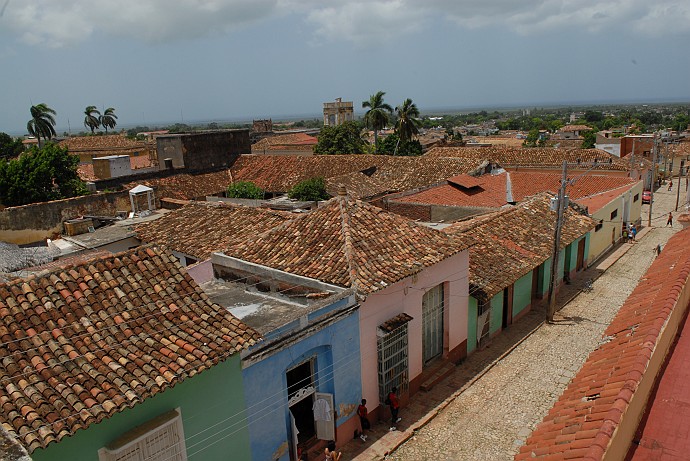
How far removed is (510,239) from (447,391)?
267 inches

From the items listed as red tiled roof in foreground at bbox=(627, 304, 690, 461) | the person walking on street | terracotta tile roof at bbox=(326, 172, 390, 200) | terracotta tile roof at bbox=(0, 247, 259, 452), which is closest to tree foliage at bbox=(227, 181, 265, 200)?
terracotta tile roof at bbox=(326, 172, 390, 200)

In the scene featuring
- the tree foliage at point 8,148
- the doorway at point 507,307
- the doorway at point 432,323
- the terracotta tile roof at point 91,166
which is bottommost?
the doorway at point 507,307

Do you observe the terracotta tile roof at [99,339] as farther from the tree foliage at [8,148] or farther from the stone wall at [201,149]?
the tree foliage at [8,148]

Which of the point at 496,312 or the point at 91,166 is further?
the point at 91,166

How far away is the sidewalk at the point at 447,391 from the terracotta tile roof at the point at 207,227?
6587 millimetres

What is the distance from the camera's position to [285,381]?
8.64 m

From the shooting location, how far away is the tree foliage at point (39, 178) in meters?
26.0

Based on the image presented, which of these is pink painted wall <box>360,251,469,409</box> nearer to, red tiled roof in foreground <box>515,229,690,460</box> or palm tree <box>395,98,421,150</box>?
red tiled roof in foreground <box>515,229,690,460</box>

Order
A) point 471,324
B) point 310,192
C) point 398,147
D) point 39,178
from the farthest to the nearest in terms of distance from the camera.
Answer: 1. point 398,147
2. point 39,178
3. point 310,192
4. point 471,324

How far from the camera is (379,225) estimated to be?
11.7 meters

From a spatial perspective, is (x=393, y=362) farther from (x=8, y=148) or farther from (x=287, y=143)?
(x=8, y=148)

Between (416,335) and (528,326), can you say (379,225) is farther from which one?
(528,326)

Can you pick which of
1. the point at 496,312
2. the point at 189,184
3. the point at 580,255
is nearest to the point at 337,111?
the point at 189,184

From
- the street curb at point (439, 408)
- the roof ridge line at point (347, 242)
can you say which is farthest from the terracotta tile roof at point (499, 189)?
the roof ridge line at point (347, 242)
